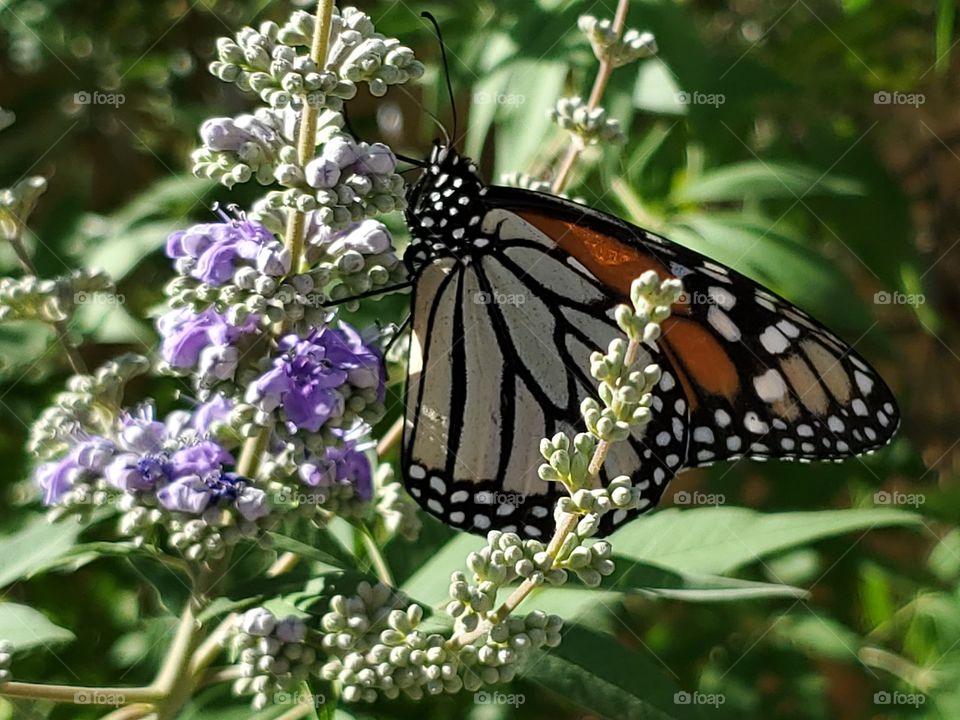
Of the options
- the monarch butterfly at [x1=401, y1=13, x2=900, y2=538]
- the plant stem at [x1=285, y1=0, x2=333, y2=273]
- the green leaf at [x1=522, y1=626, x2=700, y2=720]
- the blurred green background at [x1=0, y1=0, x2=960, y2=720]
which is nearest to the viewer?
the plant stem at [x1=285, y1=0, x2=333, y2=273]

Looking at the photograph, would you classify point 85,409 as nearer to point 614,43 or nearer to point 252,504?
point 252,504

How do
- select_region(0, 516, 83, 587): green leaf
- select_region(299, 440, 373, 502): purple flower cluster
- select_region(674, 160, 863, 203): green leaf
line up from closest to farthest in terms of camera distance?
1. select_region(299, 440, 373, 502): purple flower cluster
2. select_region(0, 516, 83, 587): green leaf
3. select_region(674, 160, 863, 203): green leaf

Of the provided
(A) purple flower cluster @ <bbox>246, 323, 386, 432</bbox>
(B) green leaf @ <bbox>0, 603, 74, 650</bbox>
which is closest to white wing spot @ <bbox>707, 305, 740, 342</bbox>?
(A) purple flower cluster @ <bbox>246, 323, 386, 432</bbox>

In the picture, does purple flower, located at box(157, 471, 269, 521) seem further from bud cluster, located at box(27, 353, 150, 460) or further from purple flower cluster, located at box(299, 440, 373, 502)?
bud cluster, located at box(27, 353, 150, 460)

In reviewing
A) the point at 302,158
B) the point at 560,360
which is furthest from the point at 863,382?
the point at 302,158

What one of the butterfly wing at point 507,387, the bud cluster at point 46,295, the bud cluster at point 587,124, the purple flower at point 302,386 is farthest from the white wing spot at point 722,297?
the bud cluster at point 46,295

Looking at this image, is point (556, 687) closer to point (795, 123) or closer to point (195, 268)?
point (195, 268)

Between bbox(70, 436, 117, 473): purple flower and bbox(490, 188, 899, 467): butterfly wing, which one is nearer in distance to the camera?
bbox(70, 436, 117, 473): purple flower

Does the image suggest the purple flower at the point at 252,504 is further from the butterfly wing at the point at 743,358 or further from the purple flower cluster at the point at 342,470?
the butterfly wing at the point at 743,358
